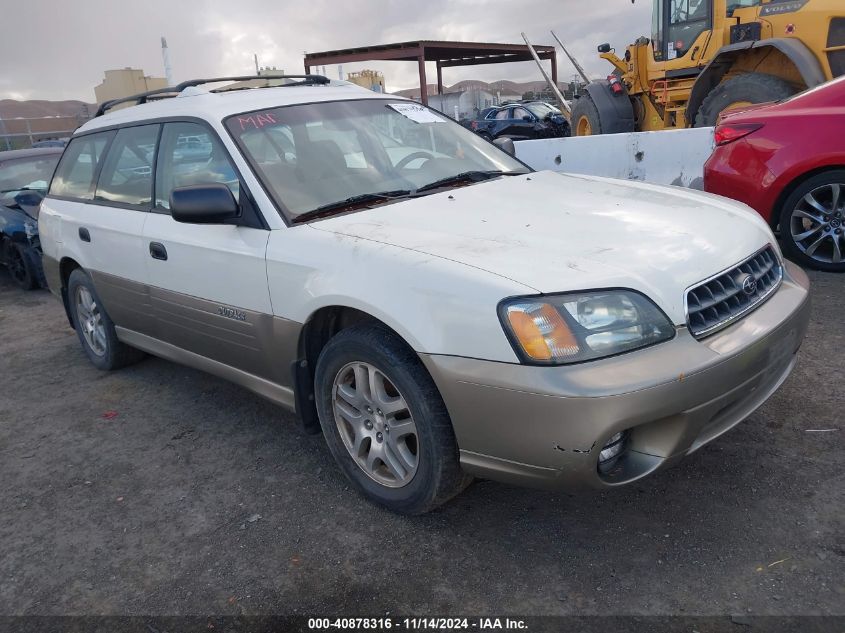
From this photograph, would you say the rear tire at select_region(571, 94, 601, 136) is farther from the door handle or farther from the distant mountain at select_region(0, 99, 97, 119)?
the distant mountain at select_region(0, 99, 97, 119)

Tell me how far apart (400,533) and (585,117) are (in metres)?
10.9

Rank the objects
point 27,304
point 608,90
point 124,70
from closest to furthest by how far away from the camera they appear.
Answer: point 27,304
point 608,90
point 124,70

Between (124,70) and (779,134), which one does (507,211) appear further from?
(124,70)

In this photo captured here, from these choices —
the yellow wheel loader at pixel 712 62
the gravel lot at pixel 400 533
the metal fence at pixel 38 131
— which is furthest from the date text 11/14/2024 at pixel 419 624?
the metal fence at pixel 38 131

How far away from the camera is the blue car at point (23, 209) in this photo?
24.7 ft

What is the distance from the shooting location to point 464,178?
11.3 ft

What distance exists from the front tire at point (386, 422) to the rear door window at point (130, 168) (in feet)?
5.62

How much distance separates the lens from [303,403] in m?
3.05

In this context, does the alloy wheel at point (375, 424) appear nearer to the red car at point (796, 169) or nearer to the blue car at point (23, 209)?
the red car at point (796, 169)

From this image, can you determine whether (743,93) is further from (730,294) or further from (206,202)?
(206,202)

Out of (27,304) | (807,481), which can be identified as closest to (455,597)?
(807,481)

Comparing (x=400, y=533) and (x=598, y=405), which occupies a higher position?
(x=598, y=405)

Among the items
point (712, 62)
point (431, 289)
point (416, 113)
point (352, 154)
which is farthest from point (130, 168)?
point (712, 62)

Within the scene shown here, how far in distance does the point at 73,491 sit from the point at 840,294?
4.89 metres
